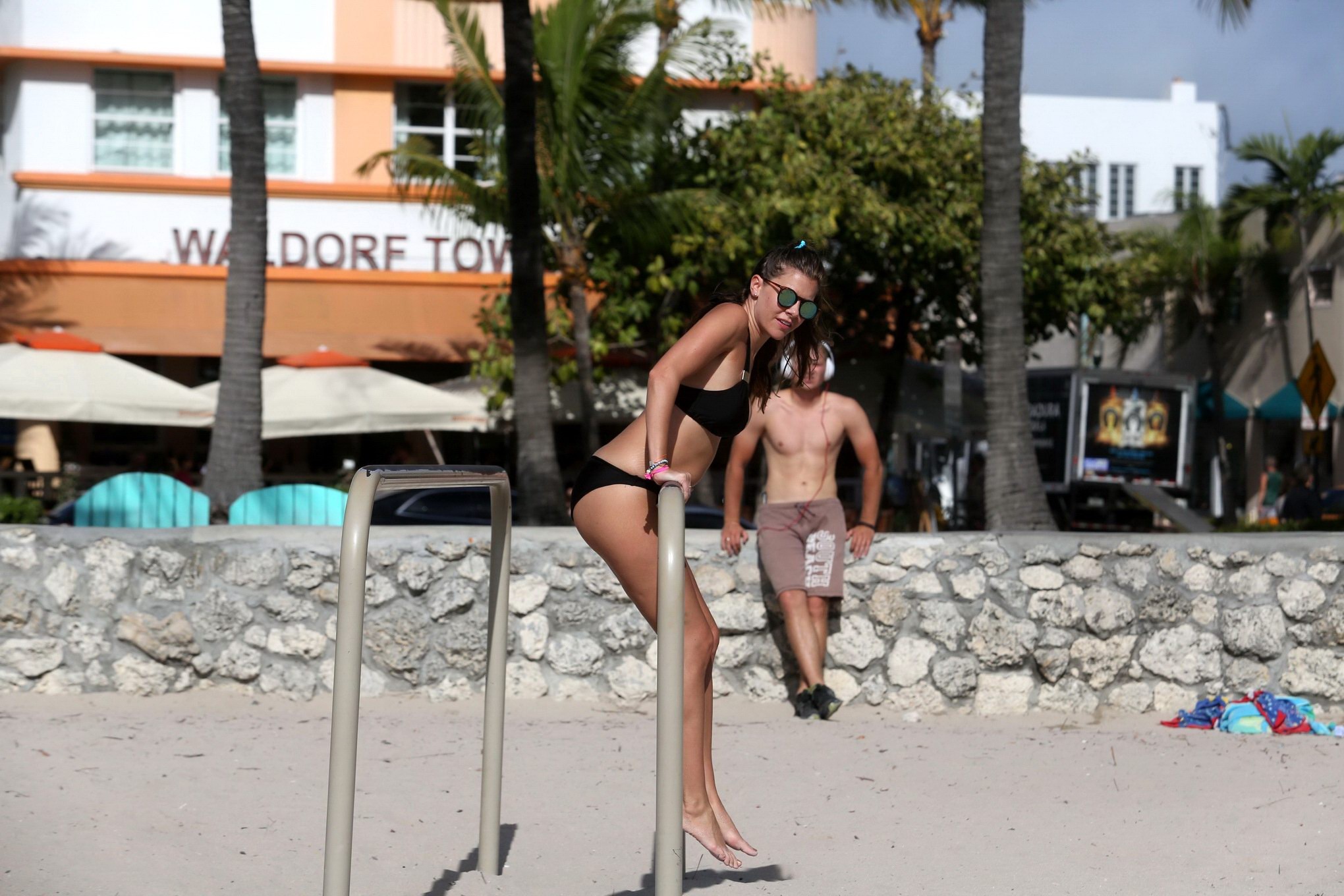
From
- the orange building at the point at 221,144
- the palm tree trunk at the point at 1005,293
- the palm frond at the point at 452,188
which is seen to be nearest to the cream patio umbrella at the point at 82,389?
the palm frond at the point at 452,188

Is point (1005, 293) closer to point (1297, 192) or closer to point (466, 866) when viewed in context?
point (466, 866)

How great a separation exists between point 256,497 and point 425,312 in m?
12.0

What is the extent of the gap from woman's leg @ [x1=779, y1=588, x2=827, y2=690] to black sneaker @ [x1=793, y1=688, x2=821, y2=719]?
34 millimetres

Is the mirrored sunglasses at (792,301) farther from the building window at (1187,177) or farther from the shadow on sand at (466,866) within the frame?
the building window at (1187,177)

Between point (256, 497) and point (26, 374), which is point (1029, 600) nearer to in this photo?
point (256, 497)

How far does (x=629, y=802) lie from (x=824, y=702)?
62.1 inches

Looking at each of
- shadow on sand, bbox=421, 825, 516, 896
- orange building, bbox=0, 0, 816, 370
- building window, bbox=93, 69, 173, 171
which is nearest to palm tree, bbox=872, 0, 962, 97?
orange building, bbox=0, 0, 816, 370

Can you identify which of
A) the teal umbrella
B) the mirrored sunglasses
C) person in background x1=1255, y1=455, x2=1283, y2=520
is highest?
the mirrored sunglasses

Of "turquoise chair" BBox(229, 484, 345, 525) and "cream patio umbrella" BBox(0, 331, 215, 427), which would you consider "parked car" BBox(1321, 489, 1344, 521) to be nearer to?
"cream patio umbrella" BBox(0, 331, 215, 427)

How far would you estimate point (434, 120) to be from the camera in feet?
71.5

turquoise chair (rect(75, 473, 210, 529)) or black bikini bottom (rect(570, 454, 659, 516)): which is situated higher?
black bikini bottom (rect(570, 454, 659, 516))

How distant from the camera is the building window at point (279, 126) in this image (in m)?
21.2

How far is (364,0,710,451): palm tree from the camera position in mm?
15422

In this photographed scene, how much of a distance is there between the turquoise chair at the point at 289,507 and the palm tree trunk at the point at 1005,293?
4286 mm
